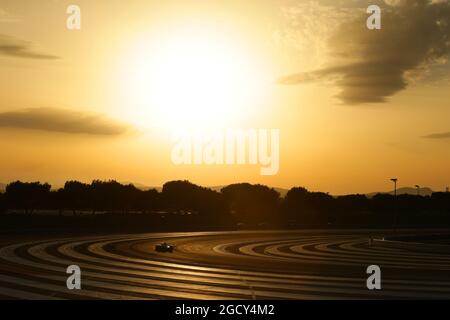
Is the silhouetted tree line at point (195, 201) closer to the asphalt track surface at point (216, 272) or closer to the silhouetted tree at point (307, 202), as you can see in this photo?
the silhouetted tree at point (307, 202)

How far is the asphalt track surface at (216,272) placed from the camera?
1858 cm

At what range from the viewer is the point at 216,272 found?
24.5 m

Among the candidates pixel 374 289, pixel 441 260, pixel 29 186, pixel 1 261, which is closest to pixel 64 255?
pixel 1 261

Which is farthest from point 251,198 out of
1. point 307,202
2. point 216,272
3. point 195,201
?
point 216,272

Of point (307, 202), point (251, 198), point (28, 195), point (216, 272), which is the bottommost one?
point (307, 202)

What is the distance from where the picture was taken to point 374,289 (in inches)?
777

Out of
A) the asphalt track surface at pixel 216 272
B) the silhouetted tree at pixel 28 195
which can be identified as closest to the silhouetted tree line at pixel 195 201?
the silhouetted tree at pixel 28 195

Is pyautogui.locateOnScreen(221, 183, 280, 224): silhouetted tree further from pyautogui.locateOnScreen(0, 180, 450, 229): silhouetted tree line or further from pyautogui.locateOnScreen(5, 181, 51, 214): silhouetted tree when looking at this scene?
pyautogui.locateOnScreen(5, 181, 51, 214): silhouetted tree

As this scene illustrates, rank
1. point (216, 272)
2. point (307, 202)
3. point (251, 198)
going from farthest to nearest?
point (307, 202) → point (251, 198) → point (216, 272)

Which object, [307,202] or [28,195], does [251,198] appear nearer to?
[307,202]

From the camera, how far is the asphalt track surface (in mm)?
18578

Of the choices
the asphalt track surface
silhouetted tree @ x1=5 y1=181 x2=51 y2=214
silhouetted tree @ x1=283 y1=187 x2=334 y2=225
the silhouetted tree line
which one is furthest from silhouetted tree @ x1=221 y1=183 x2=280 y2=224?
the asphalt track surface

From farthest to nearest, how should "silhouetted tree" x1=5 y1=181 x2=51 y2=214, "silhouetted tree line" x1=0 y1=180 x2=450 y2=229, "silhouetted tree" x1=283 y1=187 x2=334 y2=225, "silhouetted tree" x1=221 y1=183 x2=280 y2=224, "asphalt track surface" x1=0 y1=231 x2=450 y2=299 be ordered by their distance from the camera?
"silhouetted tree" x1=221 y1=183 x2=280 y2=224
"silhouetted tree" x1=283 y1=187 x2=334 y2=225
"silhouetted tree line" x1=0 y1=180 x2=450 y2=229
"silhouetted tree" x1=5 y1=181 x2=51 y2=214
"asphalt track surface" x1=0 y1=231 x2=450 y2=299
